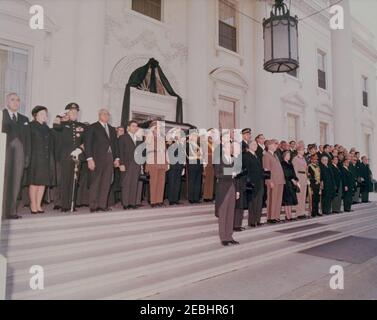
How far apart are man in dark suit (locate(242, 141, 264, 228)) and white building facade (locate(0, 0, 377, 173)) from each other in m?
3.60

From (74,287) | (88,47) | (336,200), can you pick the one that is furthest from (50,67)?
(336,200)

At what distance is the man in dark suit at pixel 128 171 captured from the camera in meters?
6.02

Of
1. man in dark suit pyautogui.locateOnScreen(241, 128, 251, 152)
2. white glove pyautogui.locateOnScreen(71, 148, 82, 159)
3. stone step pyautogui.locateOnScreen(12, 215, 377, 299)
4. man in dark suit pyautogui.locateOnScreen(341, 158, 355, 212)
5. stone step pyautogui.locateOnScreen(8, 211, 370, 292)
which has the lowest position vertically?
stone step pyautogui.locateOnScreen(12, 215, 377, 299)

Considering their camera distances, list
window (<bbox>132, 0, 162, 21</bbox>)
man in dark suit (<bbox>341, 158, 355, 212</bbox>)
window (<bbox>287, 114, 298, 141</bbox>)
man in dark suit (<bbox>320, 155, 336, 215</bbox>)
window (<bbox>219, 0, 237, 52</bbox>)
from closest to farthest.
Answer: man in dark suit (<bbox>320, 155, 336, 215</bbox>) → window (<bbox>132, 0, 162, 21</bbox>) → man in dark suit (<bbox>341, 158, 355, 212</bbox>) → window (<bbox>219, 0, 237, 52</bbox>) → window (<bbox>287, 114, 298, 141</bbox>)

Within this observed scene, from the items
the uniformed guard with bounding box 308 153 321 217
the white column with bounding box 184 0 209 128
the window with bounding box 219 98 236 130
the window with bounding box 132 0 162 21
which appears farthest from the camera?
the window with bounding box 219 98 236 130

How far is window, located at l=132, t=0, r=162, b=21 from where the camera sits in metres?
9.12

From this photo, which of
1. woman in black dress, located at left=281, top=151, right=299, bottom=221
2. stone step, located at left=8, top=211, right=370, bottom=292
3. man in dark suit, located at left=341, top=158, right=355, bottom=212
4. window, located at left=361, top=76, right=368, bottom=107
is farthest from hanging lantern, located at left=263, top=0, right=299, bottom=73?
window, located at left=361, top=76, right=368, bottom=107

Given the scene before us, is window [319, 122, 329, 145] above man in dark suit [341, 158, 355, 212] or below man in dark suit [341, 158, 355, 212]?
above

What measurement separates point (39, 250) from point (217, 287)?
2222 millimetres

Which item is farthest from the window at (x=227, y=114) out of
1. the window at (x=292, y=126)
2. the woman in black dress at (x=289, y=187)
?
the woman in black dress at (x=289, y=187)

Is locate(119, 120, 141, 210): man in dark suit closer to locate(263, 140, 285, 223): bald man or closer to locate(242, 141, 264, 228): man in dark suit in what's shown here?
locate(242, 141, 264, 228): man in dark suit

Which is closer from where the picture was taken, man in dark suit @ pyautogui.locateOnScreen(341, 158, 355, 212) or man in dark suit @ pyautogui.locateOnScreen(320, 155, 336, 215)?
man in dark suit @ pyautogui.locateOnScreen(320, 155, 336, 215)

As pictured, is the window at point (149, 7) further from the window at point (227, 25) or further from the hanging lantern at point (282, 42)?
the hanging lantern at point (282, 42)

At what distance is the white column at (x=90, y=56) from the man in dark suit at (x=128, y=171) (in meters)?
1.54
